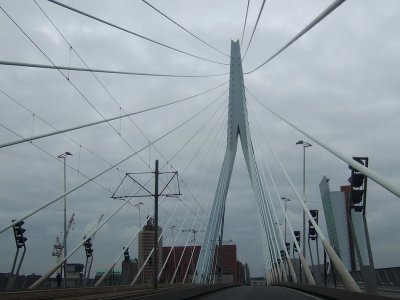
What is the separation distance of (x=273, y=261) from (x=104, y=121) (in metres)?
36.6

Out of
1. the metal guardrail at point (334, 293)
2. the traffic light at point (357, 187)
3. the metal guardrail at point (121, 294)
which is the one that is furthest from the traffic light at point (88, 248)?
the traffic light at point (357, 187)

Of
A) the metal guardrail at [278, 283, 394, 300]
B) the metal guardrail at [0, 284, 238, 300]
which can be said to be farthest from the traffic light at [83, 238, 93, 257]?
the metal guardrail at [278, 283, 394, 300]

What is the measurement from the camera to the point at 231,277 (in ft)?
383

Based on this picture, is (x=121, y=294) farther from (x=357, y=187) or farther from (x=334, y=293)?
(x=357, y=187)

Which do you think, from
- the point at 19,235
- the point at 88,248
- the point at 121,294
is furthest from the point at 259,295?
the point at 88,248

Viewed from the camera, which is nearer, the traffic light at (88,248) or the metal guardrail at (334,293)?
the metal guardrail at (334,293)

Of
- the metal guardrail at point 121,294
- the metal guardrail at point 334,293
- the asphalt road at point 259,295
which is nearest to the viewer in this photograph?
the metal guardrail at point 334,293

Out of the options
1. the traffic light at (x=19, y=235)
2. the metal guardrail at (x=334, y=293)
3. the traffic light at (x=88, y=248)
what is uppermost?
the traffic light at (x=88, y=248)

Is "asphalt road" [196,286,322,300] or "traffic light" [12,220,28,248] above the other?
"traffic light" [12,220,28,248]

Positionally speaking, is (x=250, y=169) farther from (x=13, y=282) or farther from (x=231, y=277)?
(x=231, y=277)

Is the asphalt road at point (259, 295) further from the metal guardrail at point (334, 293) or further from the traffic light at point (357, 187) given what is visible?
the traffic light at point (357, 187)

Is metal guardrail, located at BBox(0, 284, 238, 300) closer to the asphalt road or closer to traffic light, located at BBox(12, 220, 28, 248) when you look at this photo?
the asphalt road

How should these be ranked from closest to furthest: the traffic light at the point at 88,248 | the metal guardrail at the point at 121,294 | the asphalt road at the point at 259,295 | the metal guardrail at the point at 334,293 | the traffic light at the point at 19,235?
1. the metal guardrail at the point at 334,293
2. the metal guardrail at the point at 121,294
3. the asphalt road at the point at 259,295
4. the traffic light at the point at 19,235
5. the traffic light at the point at 88,248

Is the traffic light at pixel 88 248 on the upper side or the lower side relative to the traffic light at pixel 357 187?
upper
